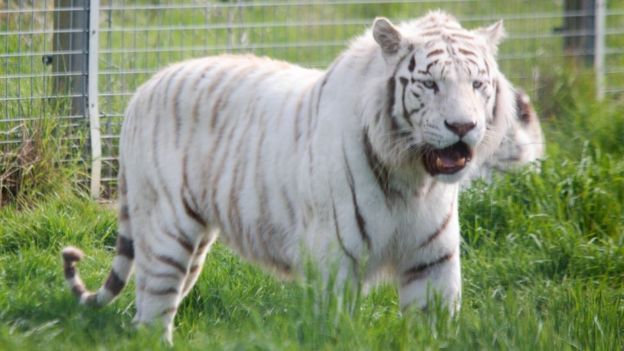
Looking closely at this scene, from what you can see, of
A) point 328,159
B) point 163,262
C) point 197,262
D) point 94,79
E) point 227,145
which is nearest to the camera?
point 328,159

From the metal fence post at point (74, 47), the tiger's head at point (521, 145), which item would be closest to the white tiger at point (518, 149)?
the tiger's head at point (521, 145)

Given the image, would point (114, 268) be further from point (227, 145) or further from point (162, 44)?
point (162, 44)

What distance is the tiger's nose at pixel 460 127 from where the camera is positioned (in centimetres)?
427

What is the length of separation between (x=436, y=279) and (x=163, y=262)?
4.03 feet

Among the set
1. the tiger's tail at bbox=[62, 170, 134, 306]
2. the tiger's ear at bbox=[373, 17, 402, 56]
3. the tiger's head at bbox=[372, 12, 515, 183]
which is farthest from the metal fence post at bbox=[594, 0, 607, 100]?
the tiger's ear at bbox=[373, 17, 402, 56]

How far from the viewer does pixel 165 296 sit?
524cm

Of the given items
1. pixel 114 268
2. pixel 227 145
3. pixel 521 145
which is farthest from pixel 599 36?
pixel 114 268

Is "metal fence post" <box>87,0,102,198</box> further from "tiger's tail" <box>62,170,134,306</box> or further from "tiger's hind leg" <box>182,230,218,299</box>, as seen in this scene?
"tiger's hind leg" <box>182,230,218,299</box>

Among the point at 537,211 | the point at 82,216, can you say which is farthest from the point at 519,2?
the point at 82,216

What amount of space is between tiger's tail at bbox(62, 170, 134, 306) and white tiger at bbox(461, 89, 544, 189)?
1943mm

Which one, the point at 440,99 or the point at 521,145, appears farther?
the point at 521,145

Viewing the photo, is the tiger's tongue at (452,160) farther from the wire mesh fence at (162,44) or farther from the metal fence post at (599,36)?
the metal fence post at (599,36)

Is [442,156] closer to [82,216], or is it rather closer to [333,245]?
[333,245]

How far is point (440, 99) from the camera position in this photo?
4363mm
